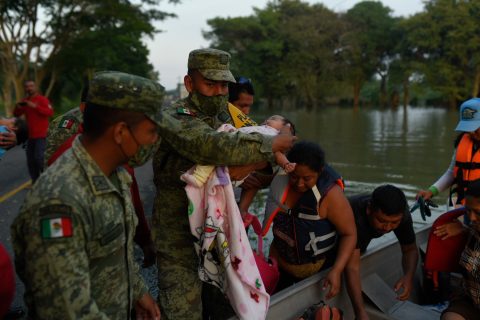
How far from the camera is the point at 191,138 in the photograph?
182 centimetres

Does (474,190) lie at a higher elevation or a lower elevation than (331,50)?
lower

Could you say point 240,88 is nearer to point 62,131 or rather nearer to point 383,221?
point 62,131

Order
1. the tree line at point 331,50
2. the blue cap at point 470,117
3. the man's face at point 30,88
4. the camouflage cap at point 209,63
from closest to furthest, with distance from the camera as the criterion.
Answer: the camouflage cap at point 209,63
the blue cap at point 470,117
the man's face at point 30,88
the tree line at point 331,50

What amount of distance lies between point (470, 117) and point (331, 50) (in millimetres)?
40573

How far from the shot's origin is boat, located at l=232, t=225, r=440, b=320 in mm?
2504

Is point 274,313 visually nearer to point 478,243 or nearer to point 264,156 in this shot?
point 264,156

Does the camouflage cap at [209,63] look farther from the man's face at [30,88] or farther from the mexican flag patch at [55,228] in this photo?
the man's face at [30,88]

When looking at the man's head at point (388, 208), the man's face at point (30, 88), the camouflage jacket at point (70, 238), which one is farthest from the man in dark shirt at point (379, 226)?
the man's face at point (30, 88)

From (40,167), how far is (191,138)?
5.84m

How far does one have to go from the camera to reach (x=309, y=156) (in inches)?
91.8

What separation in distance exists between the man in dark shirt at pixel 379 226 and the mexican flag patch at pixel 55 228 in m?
1.98

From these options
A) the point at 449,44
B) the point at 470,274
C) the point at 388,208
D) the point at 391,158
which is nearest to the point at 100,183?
the point at 388,208

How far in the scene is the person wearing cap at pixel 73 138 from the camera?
241 cm

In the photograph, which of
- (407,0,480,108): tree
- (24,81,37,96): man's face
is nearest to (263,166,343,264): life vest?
(24,81,37,96): man's face
